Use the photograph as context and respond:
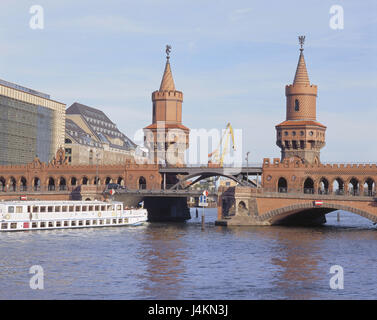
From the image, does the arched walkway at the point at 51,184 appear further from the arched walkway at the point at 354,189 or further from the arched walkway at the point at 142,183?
the arched walkway at the point at 354,189

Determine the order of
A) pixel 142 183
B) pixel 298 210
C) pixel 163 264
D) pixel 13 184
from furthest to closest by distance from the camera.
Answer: pixel 13 184
pixel 142 183
pixel 298 210
pixel 163 264

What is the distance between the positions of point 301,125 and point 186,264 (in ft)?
252

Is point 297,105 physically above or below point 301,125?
above

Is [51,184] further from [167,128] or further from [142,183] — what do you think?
[167,128]

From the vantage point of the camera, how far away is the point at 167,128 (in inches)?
5802

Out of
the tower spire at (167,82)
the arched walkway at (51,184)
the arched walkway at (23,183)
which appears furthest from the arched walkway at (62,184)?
the tower spire at (167,82)

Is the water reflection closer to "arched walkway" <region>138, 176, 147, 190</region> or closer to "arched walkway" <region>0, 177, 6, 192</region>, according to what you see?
"arched walkway" <region>138, 176, 147, 190</region>

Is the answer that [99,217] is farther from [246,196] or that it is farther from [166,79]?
[166,79]

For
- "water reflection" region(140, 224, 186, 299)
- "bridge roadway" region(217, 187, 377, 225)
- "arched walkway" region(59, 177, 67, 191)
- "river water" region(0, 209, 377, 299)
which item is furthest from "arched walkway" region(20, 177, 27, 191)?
"water reflection" region(140, 224, 186, 299)

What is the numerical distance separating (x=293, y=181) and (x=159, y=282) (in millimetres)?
74237

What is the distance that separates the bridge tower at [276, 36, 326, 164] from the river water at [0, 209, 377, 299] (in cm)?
3894

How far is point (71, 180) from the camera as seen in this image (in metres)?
149

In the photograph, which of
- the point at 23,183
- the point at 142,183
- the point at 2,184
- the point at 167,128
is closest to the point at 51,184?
the point at 23,183
